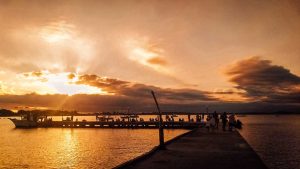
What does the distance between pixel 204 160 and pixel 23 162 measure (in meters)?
24.0

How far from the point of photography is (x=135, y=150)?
37.1 meters

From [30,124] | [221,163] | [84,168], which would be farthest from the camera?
[30,124]

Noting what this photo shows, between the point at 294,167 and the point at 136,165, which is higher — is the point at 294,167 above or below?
below

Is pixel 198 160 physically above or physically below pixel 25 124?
below

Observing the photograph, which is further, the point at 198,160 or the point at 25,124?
the point at 25,124

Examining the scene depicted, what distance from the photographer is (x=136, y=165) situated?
12172 mm

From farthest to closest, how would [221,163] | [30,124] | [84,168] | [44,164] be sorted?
[30,124] → [44,164] → [84,168] → [221,163]

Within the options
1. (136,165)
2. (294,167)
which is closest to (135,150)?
(294,167)

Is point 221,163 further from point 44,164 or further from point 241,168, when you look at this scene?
point 44,164

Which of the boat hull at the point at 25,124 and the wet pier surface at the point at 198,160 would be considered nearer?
the wet pier surface at the point at 198,160

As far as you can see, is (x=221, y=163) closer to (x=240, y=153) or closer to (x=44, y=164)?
(x=240, y=153)

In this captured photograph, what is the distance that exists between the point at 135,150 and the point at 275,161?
17.3m

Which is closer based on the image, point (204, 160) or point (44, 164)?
point (204, 160)

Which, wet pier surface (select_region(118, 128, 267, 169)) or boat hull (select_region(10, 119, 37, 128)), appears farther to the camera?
boat hull (select_region(10, 119, 37, 128))
